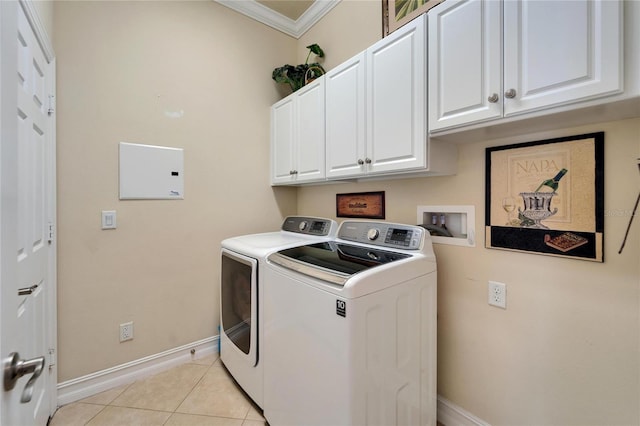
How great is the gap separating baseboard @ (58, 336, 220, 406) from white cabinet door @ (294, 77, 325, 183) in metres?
1.59

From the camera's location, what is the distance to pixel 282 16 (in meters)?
2.56

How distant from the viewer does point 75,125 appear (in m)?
1.72

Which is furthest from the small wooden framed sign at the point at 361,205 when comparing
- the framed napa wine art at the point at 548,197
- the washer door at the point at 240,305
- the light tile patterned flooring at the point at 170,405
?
the light tile patterned flooring at the point at 170,405

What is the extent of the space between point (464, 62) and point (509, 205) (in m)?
0.69

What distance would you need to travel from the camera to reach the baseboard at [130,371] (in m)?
1.73

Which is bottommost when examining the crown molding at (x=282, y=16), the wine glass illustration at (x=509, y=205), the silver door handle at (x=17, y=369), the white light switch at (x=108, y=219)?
the silver door handle at (x=17, y=369)

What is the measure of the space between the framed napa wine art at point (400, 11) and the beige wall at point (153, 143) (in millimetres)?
1179

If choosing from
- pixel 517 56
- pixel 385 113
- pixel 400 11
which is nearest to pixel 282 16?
pixel 400 11

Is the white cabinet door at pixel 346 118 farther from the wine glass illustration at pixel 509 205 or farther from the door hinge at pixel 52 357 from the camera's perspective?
the door hinge at pixel 52 357

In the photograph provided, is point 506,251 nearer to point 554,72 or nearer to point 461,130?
point 461,130

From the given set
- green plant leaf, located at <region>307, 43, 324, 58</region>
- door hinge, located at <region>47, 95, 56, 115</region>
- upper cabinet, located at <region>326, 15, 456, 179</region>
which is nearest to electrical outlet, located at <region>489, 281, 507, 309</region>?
upper cabinet, located at <region>326, 15, 456, 179</region>

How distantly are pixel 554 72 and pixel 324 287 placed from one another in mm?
1153

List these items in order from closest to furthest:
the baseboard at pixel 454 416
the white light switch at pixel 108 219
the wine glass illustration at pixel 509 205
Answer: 1. the wine glass illustration at pixel 509 205
2. the baseboard at pixel 454 416
3. the white light switch at pixel 108 219

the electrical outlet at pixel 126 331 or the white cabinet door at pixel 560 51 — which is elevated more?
the white cabinet door at pixel 560 51
